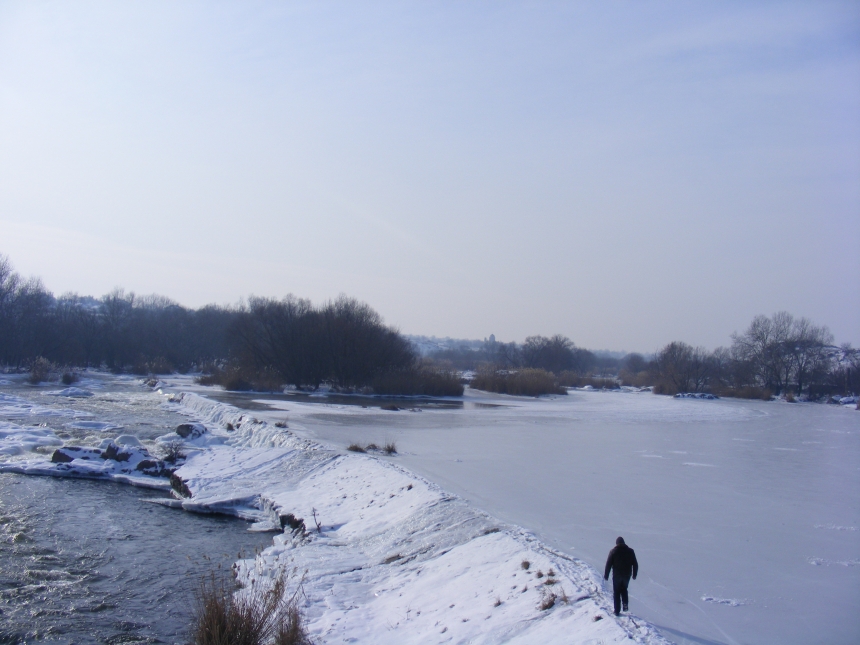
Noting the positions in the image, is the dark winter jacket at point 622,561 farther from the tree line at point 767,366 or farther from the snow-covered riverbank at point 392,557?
the tree line at point 767,366

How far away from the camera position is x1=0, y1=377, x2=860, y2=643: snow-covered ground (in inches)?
239

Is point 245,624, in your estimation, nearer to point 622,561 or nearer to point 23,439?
point 622,561

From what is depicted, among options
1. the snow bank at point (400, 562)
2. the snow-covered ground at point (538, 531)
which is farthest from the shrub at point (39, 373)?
the snow bank at point (400, 562)

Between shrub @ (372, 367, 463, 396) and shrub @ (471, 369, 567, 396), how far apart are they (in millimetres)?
9241

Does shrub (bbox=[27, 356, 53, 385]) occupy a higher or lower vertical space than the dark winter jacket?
lower

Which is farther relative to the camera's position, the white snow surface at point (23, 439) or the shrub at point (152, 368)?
the shrub at point (152, 368)

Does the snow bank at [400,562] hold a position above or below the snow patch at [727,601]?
below

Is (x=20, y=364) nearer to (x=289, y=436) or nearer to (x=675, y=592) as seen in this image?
(x=289, y=436)

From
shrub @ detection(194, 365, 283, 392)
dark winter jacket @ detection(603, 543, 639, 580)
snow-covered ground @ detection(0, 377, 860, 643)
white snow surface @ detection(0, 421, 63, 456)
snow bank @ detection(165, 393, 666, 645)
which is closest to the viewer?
dark winter jacket @ detection(603, 543, 639, 580)

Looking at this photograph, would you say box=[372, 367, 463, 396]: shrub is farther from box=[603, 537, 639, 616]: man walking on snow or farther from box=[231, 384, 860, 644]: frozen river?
box=[603, 537, 639, 616]: man walking on snow

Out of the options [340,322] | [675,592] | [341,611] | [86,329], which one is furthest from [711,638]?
[86,329]

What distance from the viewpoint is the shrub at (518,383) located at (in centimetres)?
5662

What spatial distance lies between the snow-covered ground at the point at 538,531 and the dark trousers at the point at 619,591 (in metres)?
0.14

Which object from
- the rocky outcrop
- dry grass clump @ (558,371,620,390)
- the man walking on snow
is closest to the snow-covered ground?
the rocky outcrop
